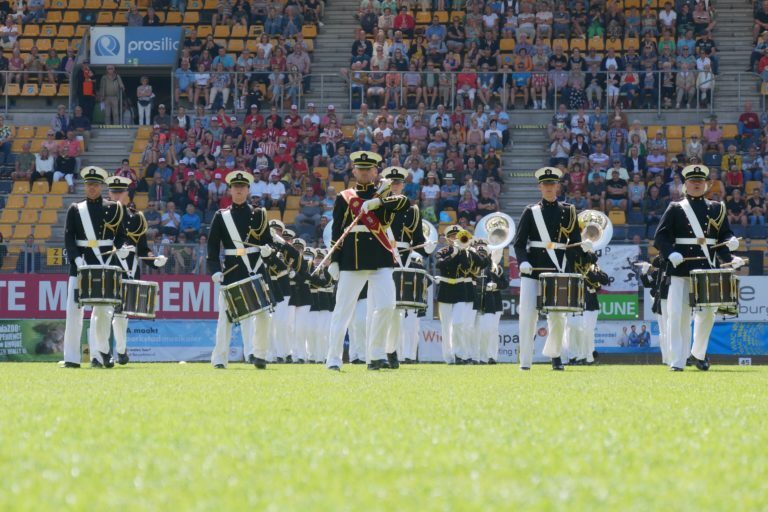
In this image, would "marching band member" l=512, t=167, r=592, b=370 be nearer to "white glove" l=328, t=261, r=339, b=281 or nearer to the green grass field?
"white glove" l=328, t=261, r=339, b=281

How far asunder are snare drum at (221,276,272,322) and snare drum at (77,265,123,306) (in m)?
1.43

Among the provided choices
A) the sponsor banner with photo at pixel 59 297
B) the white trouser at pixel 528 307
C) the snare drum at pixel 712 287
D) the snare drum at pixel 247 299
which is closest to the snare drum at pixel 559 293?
the white trouser at pixel 528 307

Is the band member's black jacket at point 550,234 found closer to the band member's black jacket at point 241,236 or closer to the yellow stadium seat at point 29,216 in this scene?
the band member's black jacket at point 241,236

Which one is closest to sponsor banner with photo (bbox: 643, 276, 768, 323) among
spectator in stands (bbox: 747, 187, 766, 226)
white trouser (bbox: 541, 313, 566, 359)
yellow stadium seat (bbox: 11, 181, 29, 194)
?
spectator in stands (bbox: 747, 187, 766, 226)

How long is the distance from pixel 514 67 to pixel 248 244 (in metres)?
18.0

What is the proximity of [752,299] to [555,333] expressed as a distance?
11.8 metres

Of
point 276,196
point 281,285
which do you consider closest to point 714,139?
point 276,196

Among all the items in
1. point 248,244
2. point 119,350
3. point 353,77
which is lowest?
point 119,350

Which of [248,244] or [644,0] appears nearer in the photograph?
[248,244]

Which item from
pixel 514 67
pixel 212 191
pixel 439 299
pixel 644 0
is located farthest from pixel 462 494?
pixel 644 0

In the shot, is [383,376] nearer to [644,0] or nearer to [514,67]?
[514,67]

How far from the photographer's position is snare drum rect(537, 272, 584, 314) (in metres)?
16.3

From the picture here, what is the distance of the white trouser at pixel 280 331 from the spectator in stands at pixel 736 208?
9981 millimetres

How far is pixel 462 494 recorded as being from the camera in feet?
17.5
